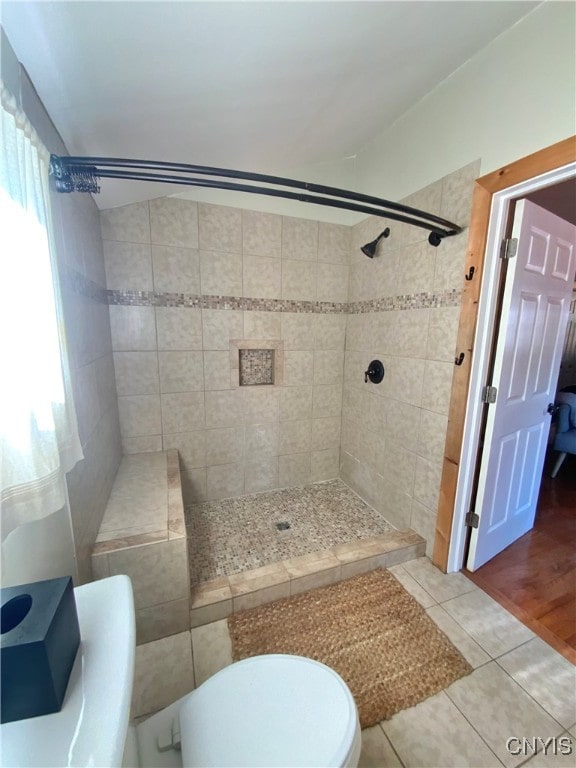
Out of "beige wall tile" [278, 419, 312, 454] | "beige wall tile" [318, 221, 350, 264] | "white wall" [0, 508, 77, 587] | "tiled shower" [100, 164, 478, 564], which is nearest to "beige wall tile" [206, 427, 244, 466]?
"tiled shower" [100, 164, 478, 564]

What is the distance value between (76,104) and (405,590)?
2553 millimetres

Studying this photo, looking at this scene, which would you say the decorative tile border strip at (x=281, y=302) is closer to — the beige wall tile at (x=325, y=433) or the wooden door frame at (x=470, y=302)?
the wooden door frame at (x=470, y=302)

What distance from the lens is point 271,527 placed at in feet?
6.97

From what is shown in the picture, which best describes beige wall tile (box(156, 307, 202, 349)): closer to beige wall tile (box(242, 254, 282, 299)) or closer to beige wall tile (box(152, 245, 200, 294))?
beige wall tile (box(152, 245, 200, 294))

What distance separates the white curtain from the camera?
2.11 ft

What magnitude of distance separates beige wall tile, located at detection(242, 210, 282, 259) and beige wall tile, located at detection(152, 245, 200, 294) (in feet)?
1.27

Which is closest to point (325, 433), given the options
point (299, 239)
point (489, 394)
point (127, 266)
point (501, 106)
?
point (489, 394)

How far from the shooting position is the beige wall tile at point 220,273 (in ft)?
6.91

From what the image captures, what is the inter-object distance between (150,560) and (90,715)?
0.90 m

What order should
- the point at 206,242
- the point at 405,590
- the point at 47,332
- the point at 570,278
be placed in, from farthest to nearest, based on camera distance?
the point at 206,242, the point at 570,278, the point at 405,590, the point at 47,332

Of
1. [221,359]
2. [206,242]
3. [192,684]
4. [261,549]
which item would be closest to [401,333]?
[221,359]

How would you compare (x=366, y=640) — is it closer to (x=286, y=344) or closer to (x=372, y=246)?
(x=286, y=344)

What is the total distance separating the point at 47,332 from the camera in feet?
2.66

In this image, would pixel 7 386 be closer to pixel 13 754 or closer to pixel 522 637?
pixel 13 754
